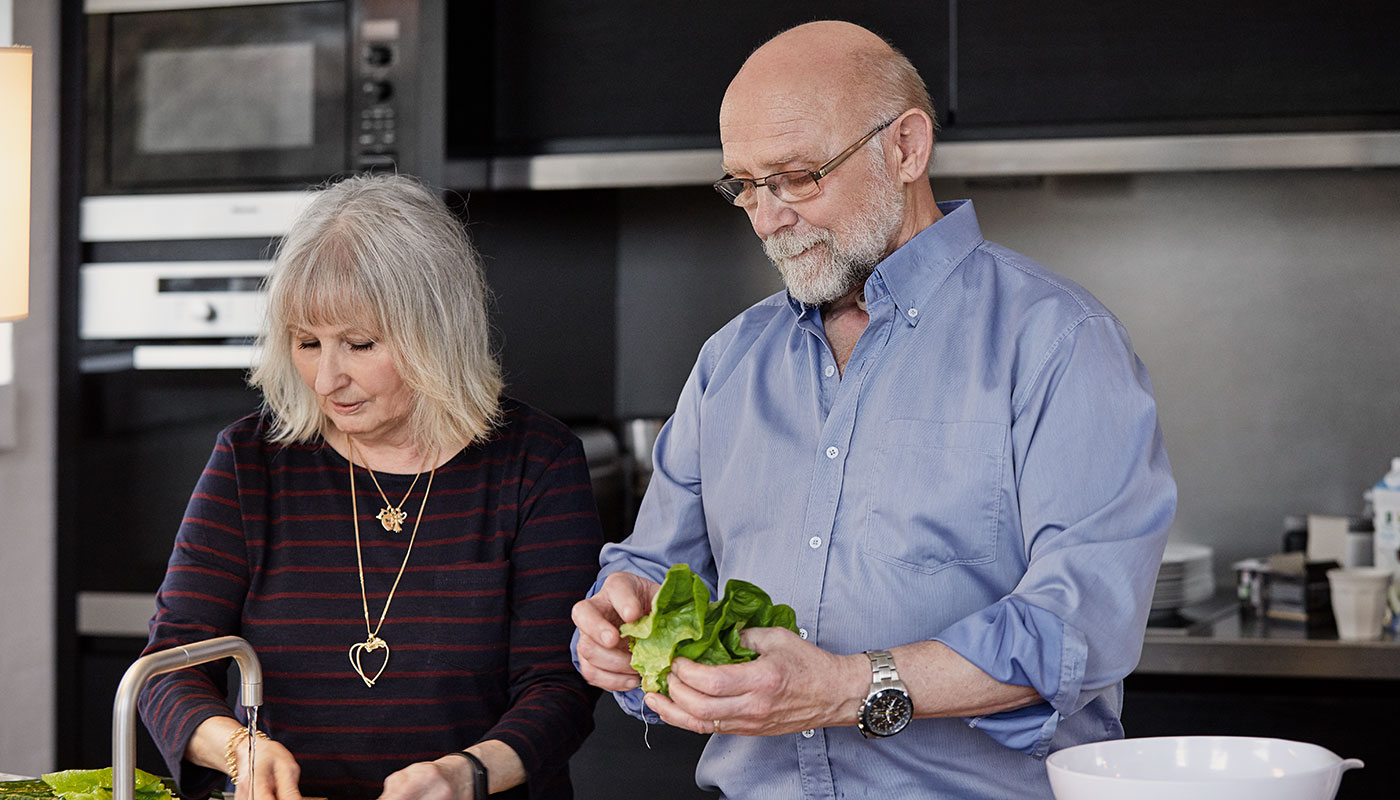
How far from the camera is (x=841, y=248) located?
4.54 feet

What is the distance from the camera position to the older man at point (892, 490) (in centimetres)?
116

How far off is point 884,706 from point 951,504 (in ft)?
0.73

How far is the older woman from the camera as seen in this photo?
1.59 m

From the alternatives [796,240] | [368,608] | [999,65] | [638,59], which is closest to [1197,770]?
[796,240]

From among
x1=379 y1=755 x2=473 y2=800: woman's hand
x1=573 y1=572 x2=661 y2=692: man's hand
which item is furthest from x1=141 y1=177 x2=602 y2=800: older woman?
x1=573 y1=572 x2=661 y2=692: man's hand

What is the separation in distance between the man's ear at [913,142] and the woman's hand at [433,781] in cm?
74

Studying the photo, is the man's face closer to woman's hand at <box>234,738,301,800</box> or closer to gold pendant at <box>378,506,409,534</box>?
gold pendant at <box>378,506,409,534</box>

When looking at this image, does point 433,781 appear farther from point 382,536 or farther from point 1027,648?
point 1027,648

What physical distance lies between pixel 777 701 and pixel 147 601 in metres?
1.77

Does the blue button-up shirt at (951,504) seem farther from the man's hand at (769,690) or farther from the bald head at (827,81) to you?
the bald head at (827,81)

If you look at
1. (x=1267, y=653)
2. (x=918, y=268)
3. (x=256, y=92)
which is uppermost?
(x=256, y=92)

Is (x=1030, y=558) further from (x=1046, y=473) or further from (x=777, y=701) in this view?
(x=777, y=701)

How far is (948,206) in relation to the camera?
4.97ft

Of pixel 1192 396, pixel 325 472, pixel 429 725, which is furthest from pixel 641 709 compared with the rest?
pixel 1192 396
